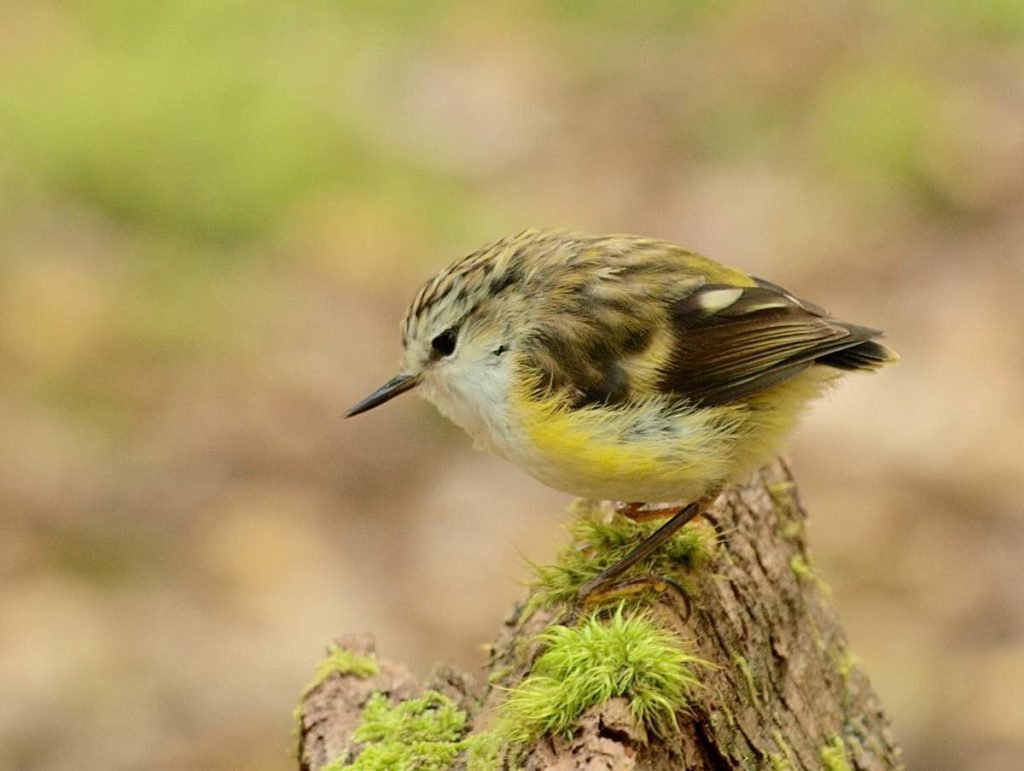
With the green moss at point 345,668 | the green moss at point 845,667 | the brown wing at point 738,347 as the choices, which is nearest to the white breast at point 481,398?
the brown wing at point 738,347

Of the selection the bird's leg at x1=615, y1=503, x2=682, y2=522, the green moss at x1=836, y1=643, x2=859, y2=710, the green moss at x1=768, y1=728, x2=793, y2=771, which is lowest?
the green moss at x1=768, y1=728, x2=793, y2=771

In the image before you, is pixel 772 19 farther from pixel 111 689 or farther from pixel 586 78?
pixel 111 689

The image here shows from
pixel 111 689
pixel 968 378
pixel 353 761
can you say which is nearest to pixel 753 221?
pixel 968 378

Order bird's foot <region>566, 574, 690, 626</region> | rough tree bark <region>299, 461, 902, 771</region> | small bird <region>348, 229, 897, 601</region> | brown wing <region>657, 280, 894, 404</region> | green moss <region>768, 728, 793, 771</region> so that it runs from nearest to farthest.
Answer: rough tree bark <region>299, 461, 902, 771</region>, green moss <region>768, 728, 793, 771</region>, bird's foot <region>566, 574, 690, 626</region>, small bird <region>348, 229, 897, 601</region>, brown wing <region>657, 280, 894, 404</region>

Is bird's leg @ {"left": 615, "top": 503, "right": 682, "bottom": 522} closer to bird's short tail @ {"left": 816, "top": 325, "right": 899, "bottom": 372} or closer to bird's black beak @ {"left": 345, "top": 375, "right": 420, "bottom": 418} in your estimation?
bird's short tail @ {"left": 816, "top": 325, "right": 899, "bottom": 372}

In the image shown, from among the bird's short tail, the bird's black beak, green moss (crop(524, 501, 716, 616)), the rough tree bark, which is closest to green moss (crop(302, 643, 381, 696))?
the rough tree bark

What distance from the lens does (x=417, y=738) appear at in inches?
157

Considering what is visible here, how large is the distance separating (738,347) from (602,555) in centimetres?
75

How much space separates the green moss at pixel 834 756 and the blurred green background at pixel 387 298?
1563 millimetres

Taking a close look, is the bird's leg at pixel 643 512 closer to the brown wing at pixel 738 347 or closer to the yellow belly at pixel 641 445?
the yellow belly at pixel 641 445

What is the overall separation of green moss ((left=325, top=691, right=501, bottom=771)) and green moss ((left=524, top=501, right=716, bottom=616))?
455 millimetres

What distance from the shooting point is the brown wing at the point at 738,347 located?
180 inches

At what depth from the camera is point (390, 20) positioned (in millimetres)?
13797

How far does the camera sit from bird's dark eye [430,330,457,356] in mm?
4871
